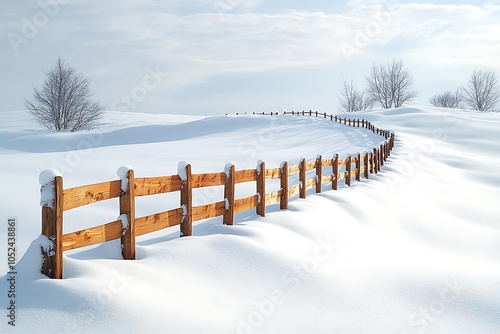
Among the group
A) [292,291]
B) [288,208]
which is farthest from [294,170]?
[292,291]

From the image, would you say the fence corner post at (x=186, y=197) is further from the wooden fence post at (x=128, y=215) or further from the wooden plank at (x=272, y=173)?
the wooden plank at (x=272, y=173)

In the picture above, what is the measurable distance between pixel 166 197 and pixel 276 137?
2641cm

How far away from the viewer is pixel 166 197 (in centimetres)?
1094

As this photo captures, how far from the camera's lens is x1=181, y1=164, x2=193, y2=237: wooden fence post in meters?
6.14

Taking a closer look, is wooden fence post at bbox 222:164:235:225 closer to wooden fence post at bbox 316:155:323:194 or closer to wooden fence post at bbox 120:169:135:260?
wooden fence post at bbox 120:169:135:260

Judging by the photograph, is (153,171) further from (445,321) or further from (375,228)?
(445,321)

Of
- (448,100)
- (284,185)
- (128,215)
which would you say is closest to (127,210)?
(128,215)

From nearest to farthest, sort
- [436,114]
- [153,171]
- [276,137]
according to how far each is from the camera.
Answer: [153,171] < [276,137] < [436,114]

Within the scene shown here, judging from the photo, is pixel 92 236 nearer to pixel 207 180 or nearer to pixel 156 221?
pixel 156 221

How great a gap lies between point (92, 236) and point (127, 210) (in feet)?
1.81

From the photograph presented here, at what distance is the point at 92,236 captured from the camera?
4.70 metres

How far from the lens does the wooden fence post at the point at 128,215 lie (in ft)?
16.7

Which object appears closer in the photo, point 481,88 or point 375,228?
point 375,228

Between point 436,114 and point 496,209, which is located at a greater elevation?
point 436,114
